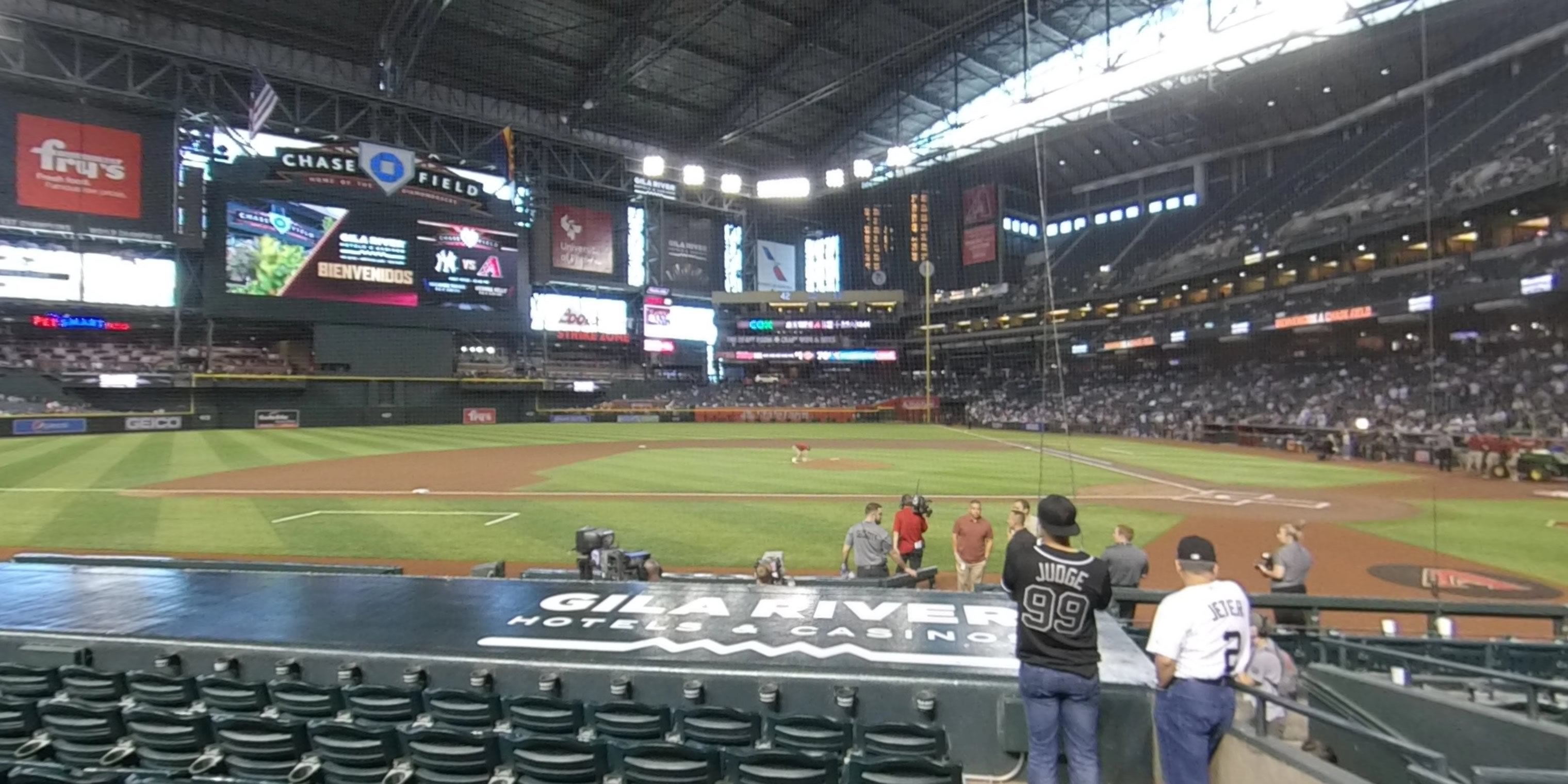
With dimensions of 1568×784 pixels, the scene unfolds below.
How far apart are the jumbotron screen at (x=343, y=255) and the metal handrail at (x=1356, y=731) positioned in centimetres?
5219

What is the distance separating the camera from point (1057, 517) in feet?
12.5

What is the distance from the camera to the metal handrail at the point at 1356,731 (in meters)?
2.79

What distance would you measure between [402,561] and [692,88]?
147ft

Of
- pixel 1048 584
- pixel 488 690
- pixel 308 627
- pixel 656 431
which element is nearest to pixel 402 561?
pixel 308 627

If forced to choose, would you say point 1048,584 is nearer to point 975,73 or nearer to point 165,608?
point 165,608

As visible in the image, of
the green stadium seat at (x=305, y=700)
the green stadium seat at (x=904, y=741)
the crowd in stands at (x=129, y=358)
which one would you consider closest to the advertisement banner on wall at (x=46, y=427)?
the crowd in stands at (x=129, y=358)

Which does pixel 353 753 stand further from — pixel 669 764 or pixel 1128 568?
pixel 1128 568

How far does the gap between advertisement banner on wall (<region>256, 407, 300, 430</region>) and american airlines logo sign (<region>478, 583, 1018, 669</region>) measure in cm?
4810

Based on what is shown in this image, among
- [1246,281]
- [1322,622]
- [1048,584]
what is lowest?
[1322,622]

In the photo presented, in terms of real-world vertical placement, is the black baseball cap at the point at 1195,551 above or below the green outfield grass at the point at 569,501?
above

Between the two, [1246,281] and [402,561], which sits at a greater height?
[1246,281]

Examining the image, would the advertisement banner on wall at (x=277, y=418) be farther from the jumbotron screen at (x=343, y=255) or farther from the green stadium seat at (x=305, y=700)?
the green stadium seat at (x=305, y=700)

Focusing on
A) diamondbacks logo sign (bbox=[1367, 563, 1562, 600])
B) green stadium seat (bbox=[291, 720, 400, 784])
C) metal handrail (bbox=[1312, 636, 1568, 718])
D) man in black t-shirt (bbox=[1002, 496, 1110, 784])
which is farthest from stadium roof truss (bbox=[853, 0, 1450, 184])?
green stadium seat (bbox=[291, 720, 400, 784])

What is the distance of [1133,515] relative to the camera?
16.1 meters
